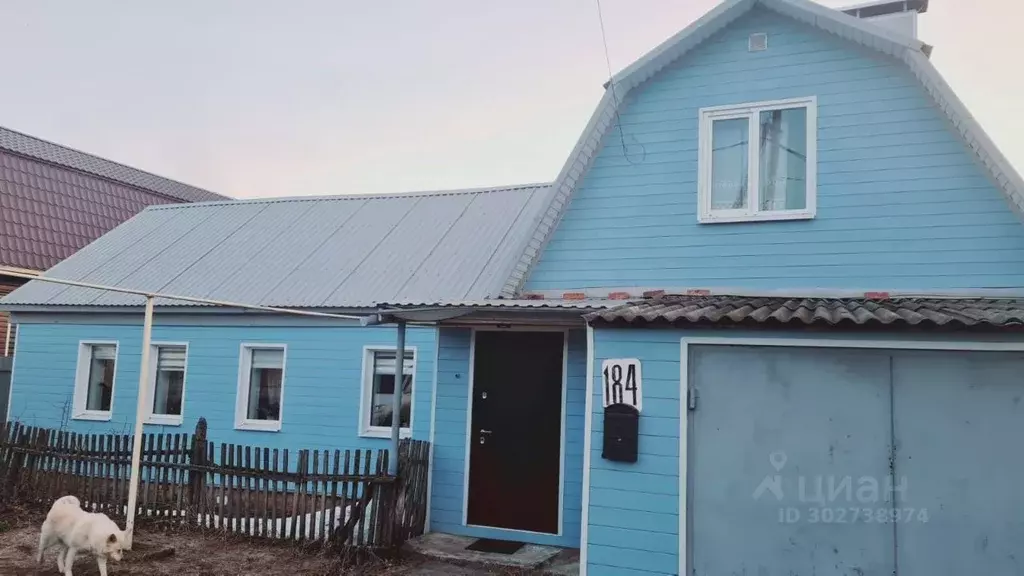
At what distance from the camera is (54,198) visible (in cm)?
1905

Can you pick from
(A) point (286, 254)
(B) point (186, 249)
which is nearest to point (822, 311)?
(A) point (286, 254)

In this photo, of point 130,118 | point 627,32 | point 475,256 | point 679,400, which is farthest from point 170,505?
point 130,118

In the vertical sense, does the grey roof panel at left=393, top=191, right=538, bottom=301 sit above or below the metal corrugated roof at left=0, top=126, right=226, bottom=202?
below

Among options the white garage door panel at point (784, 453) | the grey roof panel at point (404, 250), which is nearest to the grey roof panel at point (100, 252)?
the grey roof panel at point (404, 250)

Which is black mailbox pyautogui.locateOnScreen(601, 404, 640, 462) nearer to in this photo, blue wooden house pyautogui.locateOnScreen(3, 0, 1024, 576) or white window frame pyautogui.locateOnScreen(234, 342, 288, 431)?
blue wooden house pyautogui.locateOnScreen(3, 0, 1024, 576)

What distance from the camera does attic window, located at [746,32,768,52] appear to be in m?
8.08

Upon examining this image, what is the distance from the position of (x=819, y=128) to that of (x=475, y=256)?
567cm

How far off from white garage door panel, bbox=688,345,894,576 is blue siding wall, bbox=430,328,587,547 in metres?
2.33

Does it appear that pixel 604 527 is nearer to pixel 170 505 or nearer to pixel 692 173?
pixel 692 173

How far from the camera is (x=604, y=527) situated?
20.9 ft

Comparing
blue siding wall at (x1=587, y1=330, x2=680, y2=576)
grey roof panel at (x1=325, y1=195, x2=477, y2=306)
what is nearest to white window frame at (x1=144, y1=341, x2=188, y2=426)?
grey roof panel at (x1=325, y1=195, x2=477, y2=306)

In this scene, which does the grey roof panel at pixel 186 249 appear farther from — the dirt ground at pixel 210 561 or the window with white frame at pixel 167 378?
the dirt ground at pixel 210 561

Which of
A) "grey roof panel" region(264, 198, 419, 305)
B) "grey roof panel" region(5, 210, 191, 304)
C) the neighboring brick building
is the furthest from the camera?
the neighboring brick building

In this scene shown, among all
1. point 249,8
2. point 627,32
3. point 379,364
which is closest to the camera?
point 627,32
